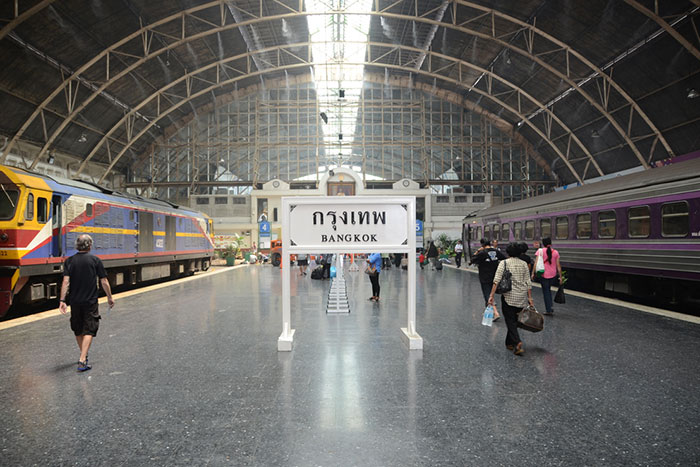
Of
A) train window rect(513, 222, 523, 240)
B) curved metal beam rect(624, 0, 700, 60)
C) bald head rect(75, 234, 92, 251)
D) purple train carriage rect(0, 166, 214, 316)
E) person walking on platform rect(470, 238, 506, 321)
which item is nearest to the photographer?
bald head rect(75, 234, 92, 251)

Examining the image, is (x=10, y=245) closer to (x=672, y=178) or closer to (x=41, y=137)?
(x=672, y=178)

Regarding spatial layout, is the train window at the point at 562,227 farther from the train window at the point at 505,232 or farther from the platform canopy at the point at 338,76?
the platform canopy at the point at 338,76

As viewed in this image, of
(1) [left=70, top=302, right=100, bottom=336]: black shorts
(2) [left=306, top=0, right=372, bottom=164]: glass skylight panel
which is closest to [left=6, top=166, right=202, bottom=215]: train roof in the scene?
(1) [left=70, top=302, right=100, bottom=336]: black shorts

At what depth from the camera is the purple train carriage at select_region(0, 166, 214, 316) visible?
8562 millimetres

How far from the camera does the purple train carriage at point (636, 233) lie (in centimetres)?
941

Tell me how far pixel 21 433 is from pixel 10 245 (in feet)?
21.9

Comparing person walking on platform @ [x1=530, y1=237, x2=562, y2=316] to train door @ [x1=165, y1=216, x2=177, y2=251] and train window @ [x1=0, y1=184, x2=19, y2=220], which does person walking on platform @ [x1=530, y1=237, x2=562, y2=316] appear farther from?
train door @ [x1=165, y1=216, x2=177, y2=251]

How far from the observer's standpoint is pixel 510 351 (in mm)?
5969

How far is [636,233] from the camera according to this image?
35.9ft

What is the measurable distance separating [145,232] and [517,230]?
617 inches

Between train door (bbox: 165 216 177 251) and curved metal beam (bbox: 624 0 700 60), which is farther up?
curved metal beam (bbox: 624 0 700 60)

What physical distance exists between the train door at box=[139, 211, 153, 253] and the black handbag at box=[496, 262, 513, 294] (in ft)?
41.7

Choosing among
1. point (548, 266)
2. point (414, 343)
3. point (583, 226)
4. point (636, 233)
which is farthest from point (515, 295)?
point (583, 226)

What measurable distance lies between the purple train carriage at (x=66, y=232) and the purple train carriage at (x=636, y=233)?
14.6m
